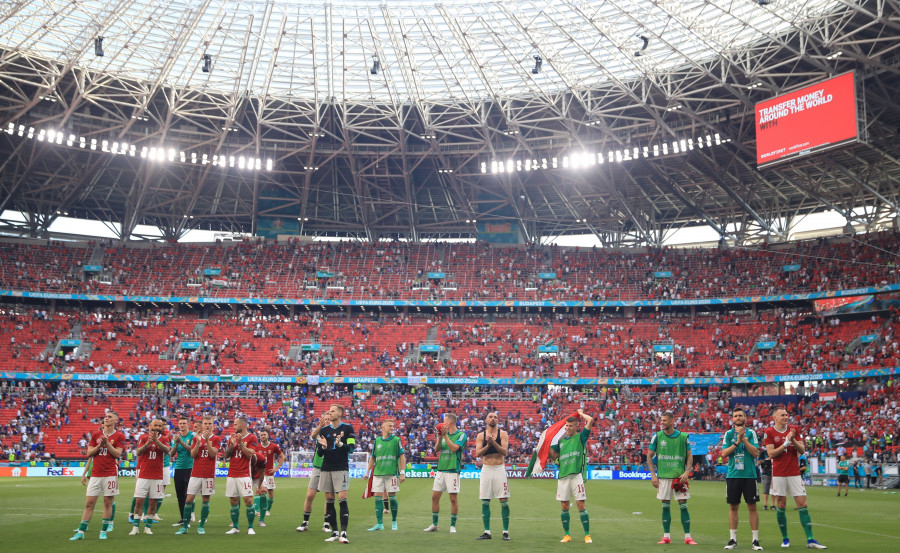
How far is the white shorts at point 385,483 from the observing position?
1664 centimetres

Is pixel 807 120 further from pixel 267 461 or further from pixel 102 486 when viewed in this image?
pixel 102 486

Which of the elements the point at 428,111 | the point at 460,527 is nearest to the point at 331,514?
the point at 460,527

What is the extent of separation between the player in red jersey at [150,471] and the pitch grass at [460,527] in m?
0.42

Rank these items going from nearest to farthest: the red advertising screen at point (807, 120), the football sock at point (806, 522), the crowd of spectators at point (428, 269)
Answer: the football sock at point (806, 522), the red advertising screen at point (807, 120), the crowd of spectators at point (428, 269)

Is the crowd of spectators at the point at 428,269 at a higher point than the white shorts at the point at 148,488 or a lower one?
higher

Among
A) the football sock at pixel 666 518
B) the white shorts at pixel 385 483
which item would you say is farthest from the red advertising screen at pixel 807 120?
the white shorts at pixel 385 483

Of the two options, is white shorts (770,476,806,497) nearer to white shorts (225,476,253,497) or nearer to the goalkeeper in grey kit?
the goalkeeper in grey kit

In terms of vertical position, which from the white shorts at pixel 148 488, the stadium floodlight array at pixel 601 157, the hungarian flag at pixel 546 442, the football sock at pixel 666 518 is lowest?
the football sock at pixel 666 518

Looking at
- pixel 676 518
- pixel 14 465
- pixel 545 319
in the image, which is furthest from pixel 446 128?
pixel 676 518

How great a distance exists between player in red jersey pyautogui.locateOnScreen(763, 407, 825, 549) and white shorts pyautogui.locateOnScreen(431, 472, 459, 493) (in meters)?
6.03

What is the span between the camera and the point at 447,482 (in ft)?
53.6

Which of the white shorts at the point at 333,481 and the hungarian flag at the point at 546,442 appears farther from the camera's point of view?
the hungarian flag at the point at 546,442

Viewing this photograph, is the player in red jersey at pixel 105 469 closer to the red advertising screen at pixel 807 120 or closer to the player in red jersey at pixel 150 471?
the player in red jersey at pixel 150 471

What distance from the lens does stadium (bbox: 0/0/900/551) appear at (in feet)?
144
